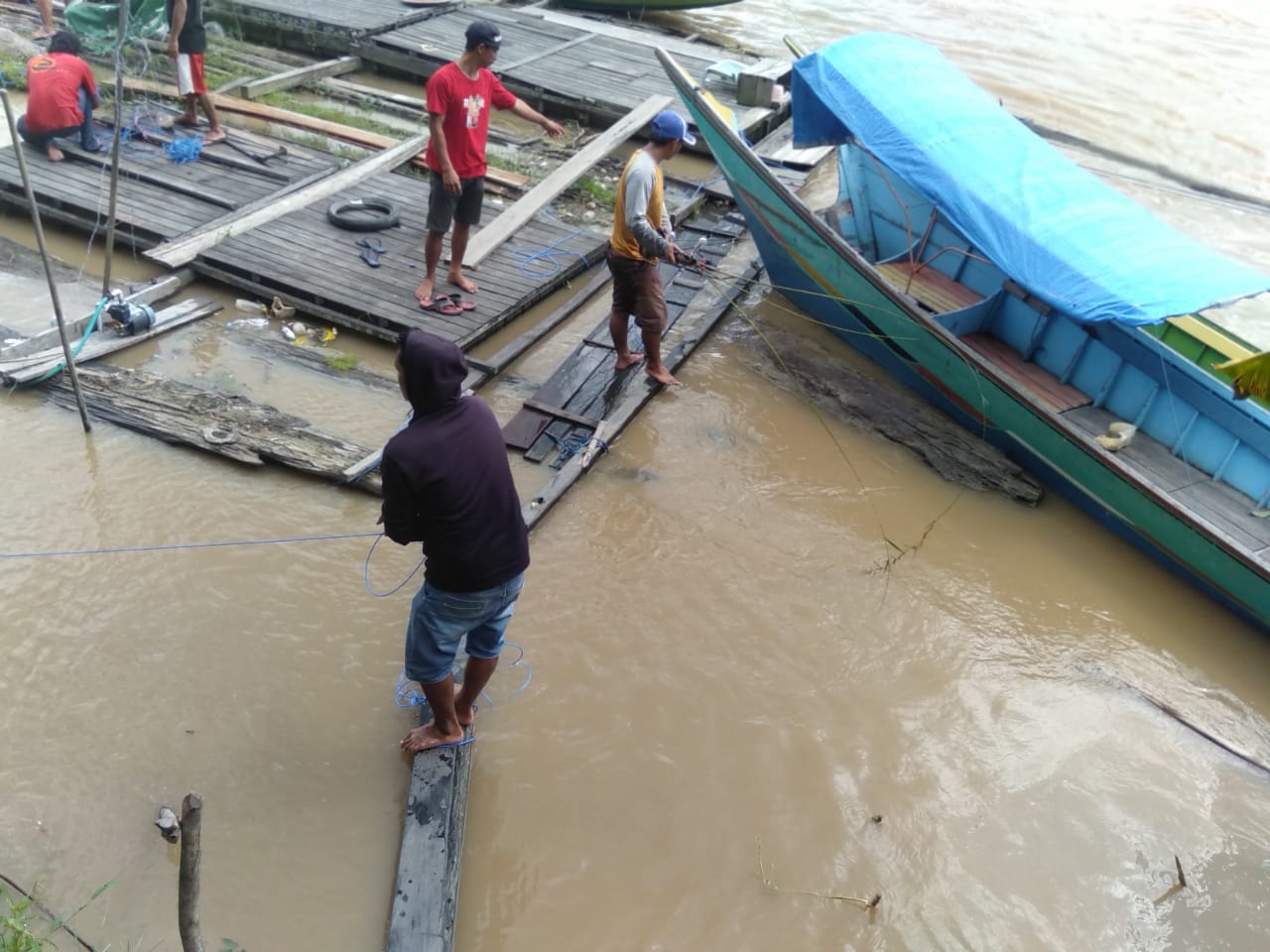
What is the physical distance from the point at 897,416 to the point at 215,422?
15.2 ft

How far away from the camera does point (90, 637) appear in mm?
4316

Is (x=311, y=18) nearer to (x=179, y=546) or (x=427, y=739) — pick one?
(x=179, y=546)

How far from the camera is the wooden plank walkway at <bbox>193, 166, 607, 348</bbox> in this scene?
6730mm

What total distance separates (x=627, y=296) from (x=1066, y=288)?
277cm

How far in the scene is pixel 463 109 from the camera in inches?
236

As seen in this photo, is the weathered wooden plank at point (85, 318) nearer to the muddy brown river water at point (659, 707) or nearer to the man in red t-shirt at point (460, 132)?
the muddy brown river water at point (659, 707)

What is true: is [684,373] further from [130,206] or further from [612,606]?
[130,206]

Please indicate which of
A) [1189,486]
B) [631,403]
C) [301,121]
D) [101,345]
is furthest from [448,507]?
[301,121]

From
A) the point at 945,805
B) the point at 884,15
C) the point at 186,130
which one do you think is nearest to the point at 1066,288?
the point at 945,805

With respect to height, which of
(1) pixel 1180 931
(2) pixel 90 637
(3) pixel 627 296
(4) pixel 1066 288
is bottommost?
(2) pixel 90 637

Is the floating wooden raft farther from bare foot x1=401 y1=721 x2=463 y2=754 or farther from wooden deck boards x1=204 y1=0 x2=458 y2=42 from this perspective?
wooden deck boards x1=204 y1=0 x2=458 y2=42

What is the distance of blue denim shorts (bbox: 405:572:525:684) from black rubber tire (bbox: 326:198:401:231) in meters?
5.03

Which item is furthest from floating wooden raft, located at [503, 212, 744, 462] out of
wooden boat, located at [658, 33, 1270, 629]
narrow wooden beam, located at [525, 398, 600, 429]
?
wooden boat, located at [658, 33, 1270, 629]

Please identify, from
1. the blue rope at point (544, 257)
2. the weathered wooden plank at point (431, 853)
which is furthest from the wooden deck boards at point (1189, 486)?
the weathered wooden plank at point (431, 853)
